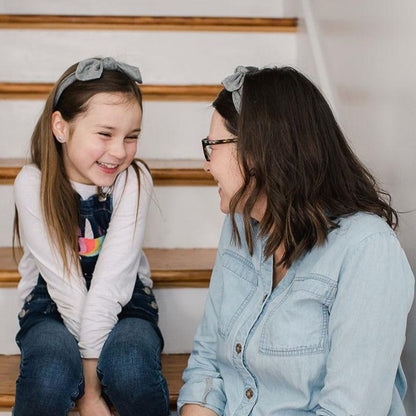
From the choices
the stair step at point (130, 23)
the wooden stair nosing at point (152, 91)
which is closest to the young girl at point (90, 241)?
the wooden stair nosing at point (152, 91)

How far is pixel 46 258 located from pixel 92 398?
0.34m

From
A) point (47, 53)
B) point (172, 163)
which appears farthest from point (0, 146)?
point (172, 163)

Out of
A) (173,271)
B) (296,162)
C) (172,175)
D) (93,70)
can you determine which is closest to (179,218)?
(172,175)

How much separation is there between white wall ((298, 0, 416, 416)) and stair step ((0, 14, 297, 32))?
33cm

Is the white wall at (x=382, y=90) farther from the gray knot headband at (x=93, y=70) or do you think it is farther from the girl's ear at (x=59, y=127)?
the girl's ear at (x=59, y=127)

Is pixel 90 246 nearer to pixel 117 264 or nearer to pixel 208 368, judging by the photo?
pixel 117 264

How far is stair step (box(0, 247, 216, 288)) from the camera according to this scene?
1842mm

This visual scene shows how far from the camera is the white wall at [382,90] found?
55.4 inches

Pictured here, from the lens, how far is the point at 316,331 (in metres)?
1.27

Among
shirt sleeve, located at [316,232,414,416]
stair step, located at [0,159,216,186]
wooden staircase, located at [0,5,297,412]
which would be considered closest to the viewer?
shirt sleeve, located at [316,232,414,416]

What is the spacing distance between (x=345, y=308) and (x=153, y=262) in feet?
2.68

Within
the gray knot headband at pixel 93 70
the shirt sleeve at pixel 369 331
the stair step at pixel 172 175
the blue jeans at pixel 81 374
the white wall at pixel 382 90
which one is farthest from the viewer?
the stair step at pixel 172 175

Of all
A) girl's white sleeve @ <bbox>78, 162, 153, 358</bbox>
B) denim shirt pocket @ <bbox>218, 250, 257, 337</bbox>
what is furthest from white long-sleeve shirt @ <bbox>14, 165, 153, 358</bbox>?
denim shirt pocket @ <bbox>218, 250, 257, 337</bbox>

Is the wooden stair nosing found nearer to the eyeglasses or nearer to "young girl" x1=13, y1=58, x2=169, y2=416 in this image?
"young girl" x1=13, y1=58, x2=169, y2=416
